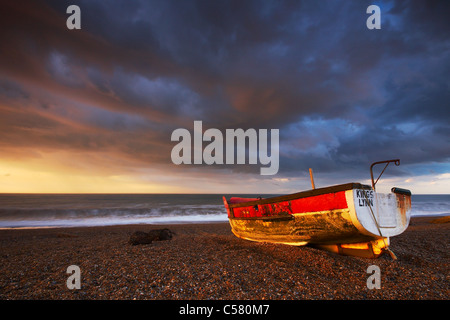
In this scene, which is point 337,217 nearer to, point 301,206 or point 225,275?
point 301,206

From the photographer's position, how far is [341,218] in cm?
581

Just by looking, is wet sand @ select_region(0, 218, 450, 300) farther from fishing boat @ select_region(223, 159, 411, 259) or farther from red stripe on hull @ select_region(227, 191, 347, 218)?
red stripe on hull @ select_region(227, 191, 347, 218)

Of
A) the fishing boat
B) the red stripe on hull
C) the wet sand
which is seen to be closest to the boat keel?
the fishing boat

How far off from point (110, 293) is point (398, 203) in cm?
837

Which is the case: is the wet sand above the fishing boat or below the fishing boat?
below

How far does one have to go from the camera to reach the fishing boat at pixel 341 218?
572 centimetres

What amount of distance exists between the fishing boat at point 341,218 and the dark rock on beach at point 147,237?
5461 mm

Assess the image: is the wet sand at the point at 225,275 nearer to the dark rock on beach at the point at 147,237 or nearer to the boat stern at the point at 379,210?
the boat stern at the point at 379,210

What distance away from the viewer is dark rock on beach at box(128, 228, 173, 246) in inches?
378

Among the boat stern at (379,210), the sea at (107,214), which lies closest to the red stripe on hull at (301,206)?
the boat stern at (379,210)

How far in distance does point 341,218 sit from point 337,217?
4.1 inches

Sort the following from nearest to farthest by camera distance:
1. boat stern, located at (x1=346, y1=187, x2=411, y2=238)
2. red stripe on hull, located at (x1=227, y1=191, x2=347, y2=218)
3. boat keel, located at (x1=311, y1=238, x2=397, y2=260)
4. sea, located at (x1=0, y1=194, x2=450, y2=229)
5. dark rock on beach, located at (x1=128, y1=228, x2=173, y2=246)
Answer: boat stern, located at (x1=346, y1=187, x2=411, y2=238) → red stripe on hull, located at (x1=227, y1=191, x2=347, y2=218) → boat keel, located at (x1=311, y1=238, x2=397, y2=260) → dark rock on beach, located at (x1=128, y1=228, x2=173, y2=246) → sea, located at (x1=0, y1=194, x2=450, y2=229)

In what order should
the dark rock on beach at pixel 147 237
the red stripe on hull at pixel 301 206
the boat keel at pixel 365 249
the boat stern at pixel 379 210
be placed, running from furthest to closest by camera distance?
1. the dark rock on beach at pixel 147 237
2. the boat keel at pixel 365 249
3. the red stripe on hull at pixel 301 206
4. the boat stern at pixel 379 210

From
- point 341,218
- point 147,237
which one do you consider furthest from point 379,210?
point 147,237
